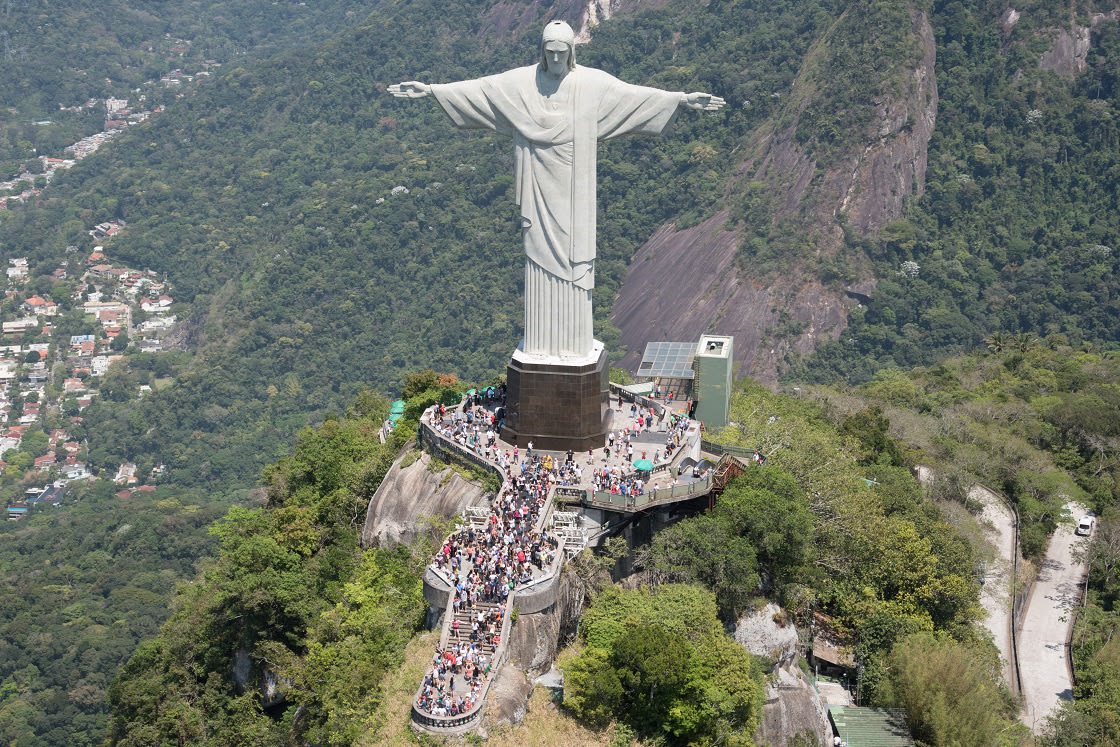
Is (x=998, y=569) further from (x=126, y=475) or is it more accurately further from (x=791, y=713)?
(x=126, y=475)

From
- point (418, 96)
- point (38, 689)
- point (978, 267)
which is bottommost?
point (38, 689)

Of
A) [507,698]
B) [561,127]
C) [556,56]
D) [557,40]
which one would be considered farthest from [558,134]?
[507,698]

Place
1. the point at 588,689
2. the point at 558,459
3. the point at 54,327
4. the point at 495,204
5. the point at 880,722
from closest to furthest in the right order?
the point at 588,689 < the point at 880,722 < the point at 558,459 < the point at 495,204 < the point at 54,327

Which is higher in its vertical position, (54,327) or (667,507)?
(667,507)

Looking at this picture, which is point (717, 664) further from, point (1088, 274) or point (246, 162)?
point (246, 162)

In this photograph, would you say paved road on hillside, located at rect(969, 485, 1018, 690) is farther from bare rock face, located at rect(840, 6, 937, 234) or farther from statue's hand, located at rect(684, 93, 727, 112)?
bare rock face, located at rect(840, 6, 937, 234)

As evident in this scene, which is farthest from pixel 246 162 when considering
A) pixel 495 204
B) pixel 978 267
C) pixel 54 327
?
pixel 978 267
